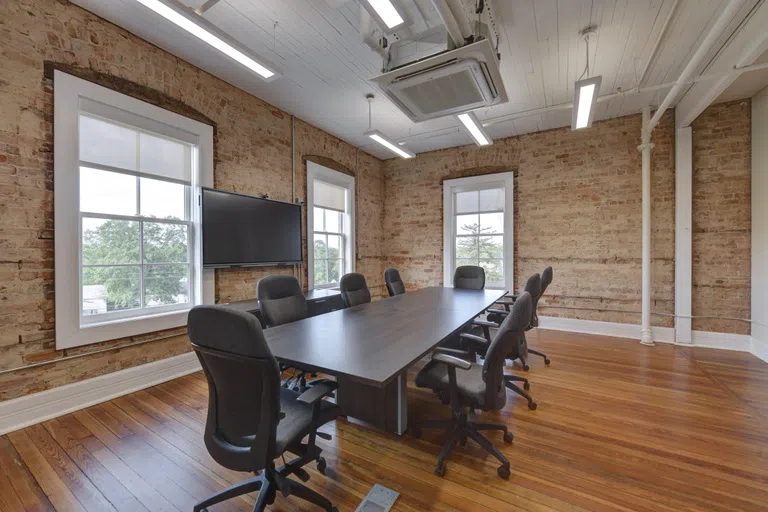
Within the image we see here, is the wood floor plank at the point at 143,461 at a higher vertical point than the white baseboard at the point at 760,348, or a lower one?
lower

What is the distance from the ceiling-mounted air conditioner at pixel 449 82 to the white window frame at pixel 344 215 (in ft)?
8.82

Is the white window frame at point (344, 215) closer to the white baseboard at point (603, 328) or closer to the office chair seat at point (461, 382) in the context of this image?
the office chair seat at point (461, 382)

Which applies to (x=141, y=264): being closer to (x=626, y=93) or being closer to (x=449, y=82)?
(x=449, y=82)

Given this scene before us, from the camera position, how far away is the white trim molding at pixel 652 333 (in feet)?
13.6

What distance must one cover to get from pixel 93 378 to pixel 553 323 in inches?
235

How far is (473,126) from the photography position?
12.3ft

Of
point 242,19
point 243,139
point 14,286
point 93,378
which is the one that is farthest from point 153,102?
point 93,378

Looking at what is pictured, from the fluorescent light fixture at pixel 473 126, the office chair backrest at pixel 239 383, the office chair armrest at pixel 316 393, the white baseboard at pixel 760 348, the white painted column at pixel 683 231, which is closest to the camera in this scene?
the office chair backrest at pixel 239 383

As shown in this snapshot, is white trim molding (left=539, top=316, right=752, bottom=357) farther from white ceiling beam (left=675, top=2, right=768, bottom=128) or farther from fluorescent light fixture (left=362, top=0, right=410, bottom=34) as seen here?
fluorescent light fixture (left=362, top=0, right=410, bottom=34)

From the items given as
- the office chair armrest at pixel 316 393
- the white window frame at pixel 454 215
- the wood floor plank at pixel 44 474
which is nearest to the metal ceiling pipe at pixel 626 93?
the white window frame at pixel 454 215

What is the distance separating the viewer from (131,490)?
174 cm

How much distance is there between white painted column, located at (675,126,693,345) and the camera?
4.30m

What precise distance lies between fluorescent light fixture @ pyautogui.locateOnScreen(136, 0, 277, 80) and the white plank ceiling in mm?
214

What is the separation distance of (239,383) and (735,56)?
4.98 meters
